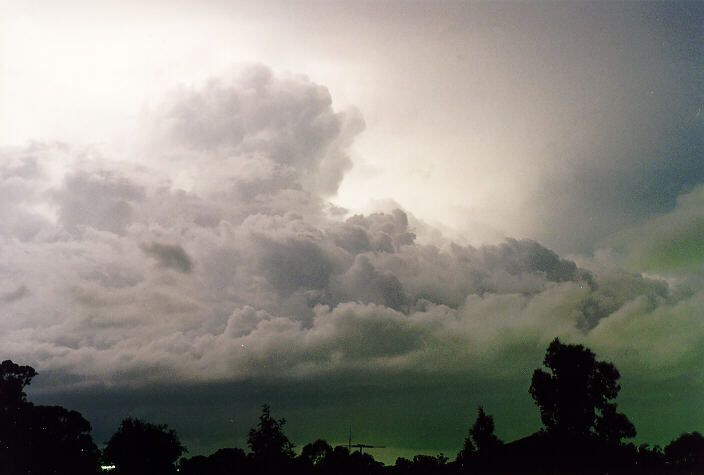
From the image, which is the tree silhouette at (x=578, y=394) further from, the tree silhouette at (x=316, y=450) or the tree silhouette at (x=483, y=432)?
the tree silhouette at (x=316, y=450)

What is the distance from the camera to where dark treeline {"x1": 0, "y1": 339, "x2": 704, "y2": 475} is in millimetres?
40188

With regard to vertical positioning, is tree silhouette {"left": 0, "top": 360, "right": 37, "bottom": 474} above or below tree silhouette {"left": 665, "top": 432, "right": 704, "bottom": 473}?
above

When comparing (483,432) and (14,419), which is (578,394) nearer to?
(483,432)

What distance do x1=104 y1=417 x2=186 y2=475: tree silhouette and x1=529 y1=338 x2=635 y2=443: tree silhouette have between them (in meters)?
57.6

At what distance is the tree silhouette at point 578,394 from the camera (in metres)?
59.3

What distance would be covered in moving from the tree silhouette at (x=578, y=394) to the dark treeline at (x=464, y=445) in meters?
0.10

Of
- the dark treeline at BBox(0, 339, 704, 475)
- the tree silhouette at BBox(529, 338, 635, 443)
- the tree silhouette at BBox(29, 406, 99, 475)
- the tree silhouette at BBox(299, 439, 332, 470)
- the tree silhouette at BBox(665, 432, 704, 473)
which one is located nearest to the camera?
the dark treeline at BBox(0, 339, 704, 475)

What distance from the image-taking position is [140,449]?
88438mm

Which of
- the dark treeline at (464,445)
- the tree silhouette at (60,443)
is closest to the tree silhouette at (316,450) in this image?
the dark treeline at (464,445)

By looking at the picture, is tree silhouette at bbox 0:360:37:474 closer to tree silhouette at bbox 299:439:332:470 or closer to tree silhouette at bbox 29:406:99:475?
tree silhouette at bbox 29:406:99:475

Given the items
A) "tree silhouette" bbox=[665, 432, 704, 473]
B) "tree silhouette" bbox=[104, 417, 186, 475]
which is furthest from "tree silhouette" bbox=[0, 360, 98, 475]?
"tree silhouette" bbox=[665, 432, 704, 473]

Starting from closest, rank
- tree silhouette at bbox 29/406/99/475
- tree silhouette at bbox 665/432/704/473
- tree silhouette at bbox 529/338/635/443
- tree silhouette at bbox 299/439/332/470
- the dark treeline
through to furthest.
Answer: the dark treeline
tree silhouette at bbox 529/338/635/443
tree silhouette at bbox 29/406/99/475
tree silhouette at bbox 665/432/704/473
tree silhouette at bbox 299/439/332/470

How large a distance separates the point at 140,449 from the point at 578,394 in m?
64.8

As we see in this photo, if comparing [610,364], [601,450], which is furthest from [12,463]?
[610,364]
